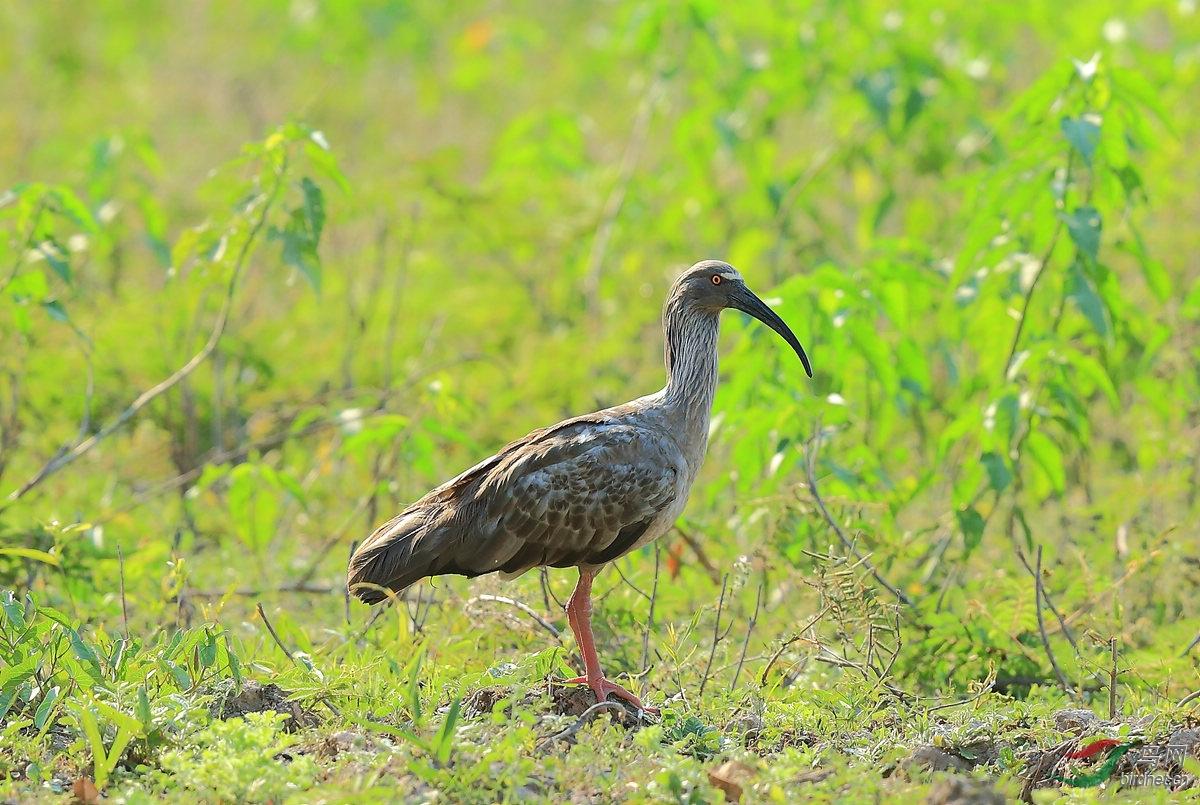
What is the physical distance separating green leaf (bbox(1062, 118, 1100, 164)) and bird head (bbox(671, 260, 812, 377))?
141 cm

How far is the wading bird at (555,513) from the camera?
5473mm

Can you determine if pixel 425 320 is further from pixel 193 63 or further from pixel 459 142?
pixel 193 63

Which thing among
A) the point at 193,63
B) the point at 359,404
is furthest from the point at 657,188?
the point at 193,63

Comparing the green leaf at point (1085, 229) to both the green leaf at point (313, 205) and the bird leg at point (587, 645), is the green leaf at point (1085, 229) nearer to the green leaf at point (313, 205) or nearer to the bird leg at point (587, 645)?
the bird leg at point (587, 645)

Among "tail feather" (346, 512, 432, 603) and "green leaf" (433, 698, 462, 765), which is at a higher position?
"tail feather" (346, 512, 432, 603)

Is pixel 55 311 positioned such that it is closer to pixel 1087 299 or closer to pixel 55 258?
pixel 55 258

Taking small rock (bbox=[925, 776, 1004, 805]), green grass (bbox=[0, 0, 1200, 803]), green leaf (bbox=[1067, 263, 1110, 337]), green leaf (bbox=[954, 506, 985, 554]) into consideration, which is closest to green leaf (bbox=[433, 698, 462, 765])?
green grass (bbox=[0, 0, 1200, 803])

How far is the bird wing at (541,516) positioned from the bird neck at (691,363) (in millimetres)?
336

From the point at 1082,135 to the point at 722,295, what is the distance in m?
1.63

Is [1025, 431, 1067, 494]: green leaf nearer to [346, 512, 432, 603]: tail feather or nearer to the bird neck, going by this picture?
the bird neck

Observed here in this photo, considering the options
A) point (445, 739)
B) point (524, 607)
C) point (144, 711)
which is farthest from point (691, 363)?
point (144, 711)

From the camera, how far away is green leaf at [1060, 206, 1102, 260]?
20.3ft

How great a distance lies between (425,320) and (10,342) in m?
2.89

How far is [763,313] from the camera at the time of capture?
20.0ft
